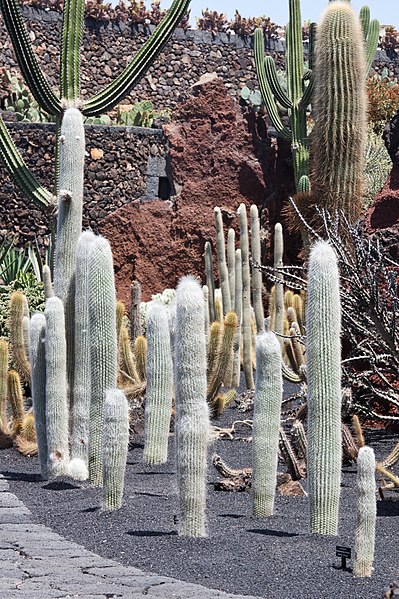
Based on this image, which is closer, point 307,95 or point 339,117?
point 339,117

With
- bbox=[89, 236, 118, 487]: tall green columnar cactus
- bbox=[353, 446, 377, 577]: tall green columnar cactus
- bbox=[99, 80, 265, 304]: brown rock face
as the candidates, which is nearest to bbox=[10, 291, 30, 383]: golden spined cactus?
bbox=[89, 236, 118, 487]: tall green columnar cactus

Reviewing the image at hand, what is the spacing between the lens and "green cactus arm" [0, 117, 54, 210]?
33.5ft

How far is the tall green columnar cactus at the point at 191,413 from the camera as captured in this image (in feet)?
16.9

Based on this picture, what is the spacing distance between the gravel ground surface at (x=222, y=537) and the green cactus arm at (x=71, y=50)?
4.18 meters

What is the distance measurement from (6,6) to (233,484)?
217 inches

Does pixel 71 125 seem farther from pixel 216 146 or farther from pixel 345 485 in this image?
pixel 216 146

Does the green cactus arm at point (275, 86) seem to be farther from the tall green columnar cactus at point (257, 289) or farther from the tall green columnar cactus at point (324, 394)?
the tall green columnar cactus at point (324, 394)

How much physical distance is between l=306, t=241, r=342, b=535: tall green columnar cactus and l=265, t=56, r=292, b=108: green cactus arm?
10.6 m

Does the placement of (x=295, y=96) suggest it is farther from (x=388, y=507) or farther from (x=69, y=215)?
(x=388, y=507)

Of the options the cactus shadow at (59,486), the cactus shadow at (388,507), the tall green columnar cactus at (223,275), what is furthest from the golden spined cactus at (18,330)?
the cactus shadow at (388,507)

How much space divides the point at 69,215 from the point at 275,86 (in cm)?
889

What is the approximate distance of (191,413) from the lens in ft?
17.2

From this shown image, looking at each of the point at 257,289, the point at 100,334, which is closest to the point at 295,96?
the point at 257,289

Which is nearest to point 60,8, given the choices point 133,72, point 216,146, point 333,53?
point 216,146
